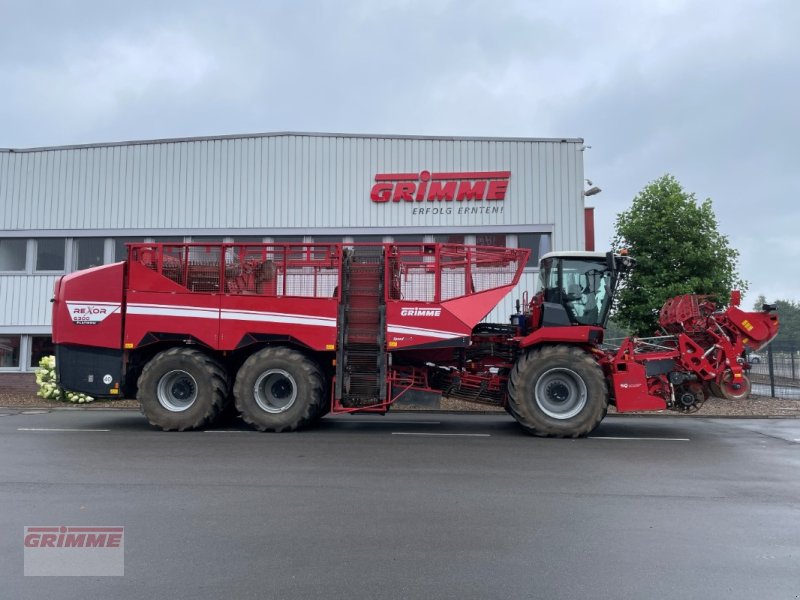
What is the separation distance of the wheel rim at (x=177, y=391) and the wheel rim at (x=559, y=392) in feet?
19.1

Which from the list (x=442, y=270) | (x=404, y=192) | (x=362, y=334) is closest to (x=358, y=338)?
(x=362, y=334)

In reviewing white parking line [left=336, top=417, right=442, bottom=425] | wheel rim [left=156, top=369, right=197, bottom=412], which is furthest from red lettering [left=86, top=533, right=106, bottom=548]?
white parking line [left=336, top=417, right=442, bottom=425]

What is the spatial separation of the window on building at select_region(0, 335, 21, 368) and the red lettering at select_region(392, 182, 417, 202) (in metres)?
12.0

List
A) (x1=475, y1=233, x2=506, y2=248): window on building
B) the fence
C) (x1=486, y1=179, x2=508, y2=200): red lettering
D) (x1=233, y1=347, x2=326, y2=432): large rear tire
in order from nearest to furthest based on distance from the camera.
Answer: (x1=233, y1=347, x2=326, y2=432): large rear tire
the fence
(x1=486, y1=179, x2=508, y2=200): red lettering
(x1=475, y1=233, x2=506, y2=248): window on building

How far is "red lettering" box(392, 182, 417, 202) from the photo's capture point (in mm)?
18141

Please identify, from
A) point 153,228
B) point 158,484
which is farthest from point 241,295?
point 153,228

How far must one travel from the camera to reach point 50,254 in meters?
19.2

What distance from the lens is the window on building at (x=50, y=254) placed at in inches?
752

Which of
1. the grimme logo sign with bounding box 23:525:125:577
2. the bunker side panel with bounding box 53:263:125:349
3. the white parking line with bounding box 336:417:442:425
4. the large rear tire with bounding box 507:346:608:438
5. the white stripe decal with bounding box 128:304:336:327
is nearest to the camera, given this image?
the grimme logo sign with bounding box 23:525:125:577

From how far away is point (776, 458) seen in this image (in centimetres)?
843

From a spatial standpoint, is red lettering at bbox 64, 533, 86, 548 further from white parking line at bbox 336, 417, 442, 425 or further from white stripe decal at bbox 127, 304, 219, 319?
white parking line at bbox 336, 417, 442, 425

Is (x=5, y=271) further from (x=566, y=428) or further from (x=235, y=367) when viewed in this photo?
(x=566, y=428)

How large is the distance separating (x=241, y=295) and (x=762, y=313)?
8.93 m

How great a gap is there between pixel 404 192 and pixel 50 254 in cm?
1103
